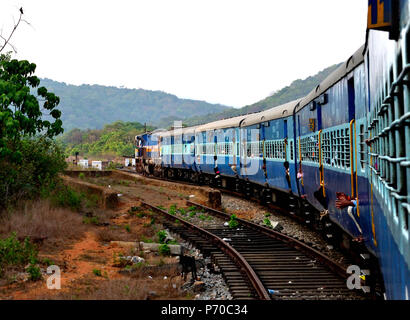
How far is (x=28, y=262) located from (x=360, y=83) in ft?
25.1

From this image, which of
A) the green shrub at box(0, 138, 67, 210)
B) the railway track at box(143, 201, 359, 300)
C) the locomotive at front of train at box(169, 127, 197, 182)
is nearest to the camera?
the railway track at box(143, 201, 359, 300)

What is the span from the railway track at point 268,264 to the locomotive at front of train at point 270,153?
261cm

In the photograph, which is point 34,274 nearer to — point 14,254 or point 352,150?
point 14,254

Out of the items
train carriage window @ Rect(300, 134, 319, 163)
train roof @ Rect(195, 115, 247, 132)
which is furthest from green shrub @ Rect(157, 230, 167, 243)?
train roof @ Rect(195, 115, 247, 132)

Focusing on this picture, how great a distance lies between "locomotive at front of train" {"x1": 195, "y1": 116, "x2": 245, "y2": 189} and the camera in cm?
2428

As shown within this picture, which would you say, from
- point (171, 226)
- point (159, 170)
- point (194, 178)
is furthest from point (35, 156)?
point (159, 170)

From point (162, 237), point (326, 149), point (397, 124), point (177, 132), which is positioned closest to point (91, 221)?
point (162, 237)

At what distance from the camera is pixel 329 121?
9.42m

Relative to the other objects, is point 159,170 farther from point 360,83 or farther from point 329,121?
point 360,83

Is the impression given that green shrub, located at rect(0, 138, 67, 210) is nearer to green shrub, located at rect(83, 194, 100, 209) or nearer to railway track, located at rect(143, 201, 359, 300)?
green shrub, located at rect(83, 194, 100, 209)

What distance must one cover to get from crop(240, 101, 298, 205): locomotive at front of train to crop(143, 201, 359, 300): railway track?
2.61 m

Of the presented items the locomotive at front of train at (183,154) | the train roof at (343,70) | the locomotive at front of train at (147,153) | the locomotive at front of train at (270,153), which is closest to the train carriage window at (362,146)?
the train roof at (343,70)

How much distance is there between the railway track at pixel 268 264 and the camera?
834 cm

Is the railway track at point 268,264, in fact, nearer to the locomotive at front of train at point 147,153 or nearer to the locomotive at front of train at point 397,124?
the locomotive at front of train at point 397,124
